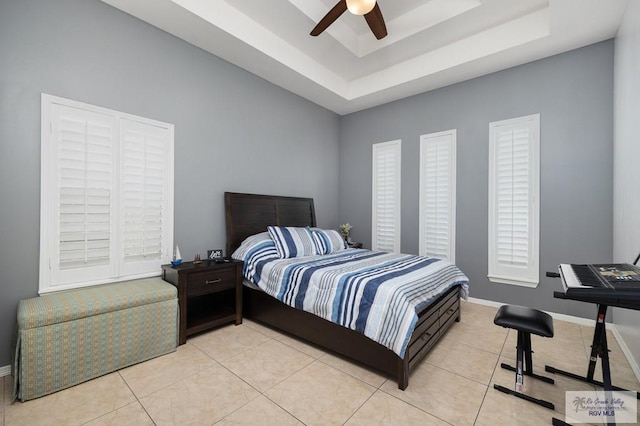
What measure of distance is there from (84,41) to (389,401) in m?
3.81

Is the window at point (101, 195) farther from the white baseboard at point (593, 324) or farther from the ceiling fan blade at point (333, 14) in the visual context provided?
the white baseboard at point (593, 324)

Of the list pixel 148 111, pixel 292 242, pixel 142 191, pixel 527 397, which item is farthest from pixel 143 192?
pixel 527 397

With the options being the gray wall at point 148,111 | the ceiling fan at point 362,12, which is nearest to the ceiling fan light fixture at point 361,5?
the ceiling fan at point 362,12

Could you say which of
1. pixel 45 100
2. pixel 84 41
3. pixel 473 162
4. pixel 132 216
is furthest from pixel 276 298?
pixel 473 162

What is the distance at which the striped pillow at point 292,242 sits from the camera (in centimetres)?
334

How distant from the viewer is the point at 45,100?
2.30 metres

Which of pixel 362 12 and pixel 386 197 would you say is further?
pixel 386 197

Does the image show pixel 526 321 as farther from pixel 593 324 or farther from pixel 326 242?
pixel 326 242

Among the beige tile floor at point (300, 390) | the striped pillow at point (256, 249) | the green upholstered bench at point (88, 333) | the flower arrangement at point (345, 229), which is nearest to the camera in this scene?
the beige tile floor at point (300, 390)

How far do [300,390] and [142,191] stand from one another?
2.38 meters

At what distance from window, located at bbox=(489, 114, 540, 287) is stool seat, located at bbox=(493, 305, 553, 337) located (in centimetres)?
172

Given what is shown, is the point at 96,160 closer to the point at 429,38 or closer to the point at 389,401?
the point at 389,401

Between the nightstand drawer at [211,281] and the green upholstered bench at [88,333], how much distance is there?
191 millimetres

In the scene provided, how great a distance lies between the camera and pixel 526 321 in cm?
192
